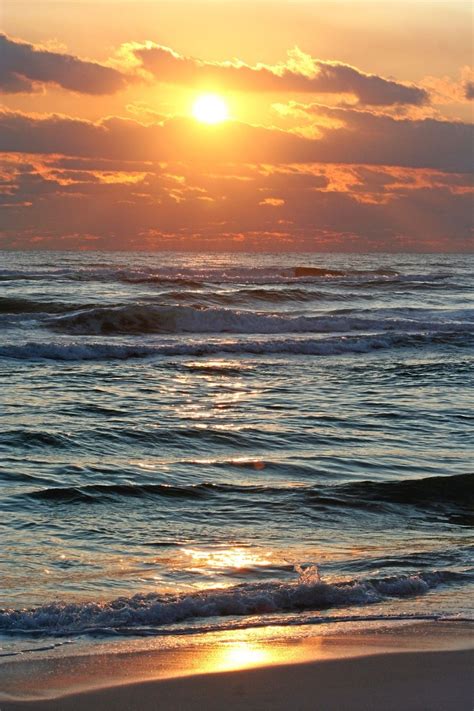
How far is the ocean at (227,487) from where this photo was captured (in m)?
6.35

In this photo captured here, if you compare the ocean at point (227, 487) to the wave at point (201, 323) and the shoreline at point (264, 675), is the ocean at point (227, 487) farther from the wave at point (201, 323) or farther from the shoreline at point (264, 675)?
the wave at point (201, 323)

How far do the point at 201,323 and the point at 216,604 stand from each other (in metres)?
24.4

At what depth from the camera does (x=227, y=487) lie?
983cm

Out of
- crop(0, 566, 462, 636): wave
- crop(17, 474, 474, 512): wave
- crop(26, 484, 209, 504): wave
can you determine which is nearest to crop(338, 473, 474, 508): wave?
crop(17, 474, 474, 512): wave

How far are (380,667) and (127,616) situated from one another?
1802 mm

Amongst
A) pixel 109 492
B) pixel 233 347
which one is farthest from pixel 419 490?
pixel 233 347

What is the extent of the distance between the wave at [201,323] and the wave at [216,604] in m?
22.5

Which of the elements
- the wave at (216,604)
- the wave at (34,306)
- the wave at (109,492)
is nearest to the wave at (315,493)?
the wave at (109,492)

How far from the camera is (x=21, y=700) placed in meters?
4.59

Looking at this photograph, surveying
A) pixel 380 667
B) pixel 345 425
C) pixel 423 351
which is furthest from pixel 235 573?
pixel 423 351

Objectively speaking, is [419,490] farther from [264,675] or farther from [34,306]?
[34,306]

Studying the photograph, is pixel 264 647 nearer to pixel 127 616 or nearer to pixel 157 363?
pixel 127 616

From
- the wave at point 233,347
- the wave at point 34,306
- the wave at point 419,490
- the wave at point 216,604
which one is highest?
the wave at point 216,604

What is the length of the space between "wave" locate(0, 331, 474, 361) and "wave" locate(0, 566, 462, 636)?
15563 millimetres
